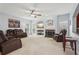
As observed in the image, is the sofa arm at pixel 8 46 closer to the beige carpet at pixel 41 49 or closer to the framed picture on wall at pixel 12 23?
the beige carpet at pixel 41 49

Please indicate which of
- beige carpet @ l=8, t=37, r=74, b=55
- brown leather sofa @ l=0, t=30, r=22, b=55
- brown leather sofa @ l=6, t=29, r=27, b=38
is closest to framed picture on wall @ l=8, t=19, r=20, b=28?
brown leather sofa @ l=6, t=29, r=27, b=38

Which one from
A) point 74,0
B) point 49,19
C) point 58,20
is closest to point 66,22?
point 58,20

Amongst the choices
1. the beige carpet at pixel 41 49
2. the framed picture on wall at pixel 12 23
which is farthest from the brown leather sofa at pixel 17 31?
the beige carpet at pixel 41 49

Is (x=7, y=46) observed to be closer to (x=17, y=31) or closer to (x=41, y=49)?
(x=41, y=49)

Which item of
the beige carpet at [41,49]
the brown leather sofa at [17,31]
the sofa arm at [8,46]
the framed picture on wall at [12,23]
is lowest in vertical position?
the beige carpet at [41,49]

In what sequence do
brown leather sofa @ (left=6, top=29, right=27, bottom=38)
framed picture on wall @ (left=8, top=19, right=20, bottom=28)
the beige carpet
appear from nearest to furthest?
1. the beige carpet
2. brown leather sofa @ (left=6, top=29, right=27, bottom=38)
3. framed picture on wall @ (left=8, top=19, right=20, bottom=28)

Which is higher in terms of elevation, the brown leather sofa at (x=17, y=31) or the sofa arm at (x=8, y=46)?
the brown leather sofa at (x=17, y=31)

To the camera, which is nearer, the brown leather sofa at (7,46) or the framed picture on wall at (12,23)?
the brown leather sofa at (7,46)

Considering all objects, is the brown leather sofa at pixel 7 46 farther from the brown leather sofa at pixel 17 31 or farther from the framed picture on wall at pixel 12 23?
the framed picture on wall at pixel 12 23

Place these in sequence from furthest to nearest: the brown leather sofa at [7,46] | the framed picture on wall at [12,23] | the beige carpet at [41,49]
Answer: the framed picture on wall at [12,23]
the beige carpet at [41,49]
the brown leather sofa at [7,46]

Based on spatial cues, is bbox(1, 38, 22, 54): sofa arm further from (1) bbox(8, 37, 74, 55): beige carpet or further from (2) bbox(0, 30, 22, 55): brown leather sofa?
(1) bbox(8, 37, 74, 55): beige carpet

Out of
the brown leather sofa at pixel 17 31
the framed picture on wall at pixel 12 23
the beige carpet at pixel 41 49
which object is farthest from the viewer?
the framed picture on wall at pixel 12 23

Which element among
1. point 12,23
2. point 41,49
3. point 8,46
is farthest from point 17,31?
point 8,46
